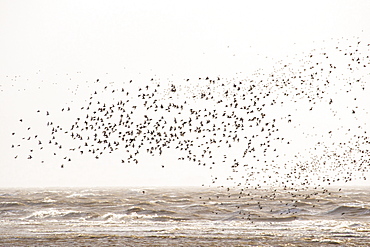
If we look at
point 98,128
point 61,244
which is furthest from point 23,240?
point 98,128

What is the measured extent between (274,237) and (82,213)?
98.2 ft

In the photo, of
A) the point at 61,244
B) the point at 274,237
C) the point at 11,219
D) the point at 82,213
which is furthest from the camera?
the point at 82,213

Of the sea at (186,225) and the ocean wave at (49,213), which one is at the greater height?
the ocean wave at (49,213)

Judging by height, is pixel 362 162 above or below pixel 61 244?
above

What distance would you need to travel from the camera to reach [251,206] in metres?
66.3

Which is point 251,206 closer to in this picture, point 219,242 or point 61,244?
point 219,242

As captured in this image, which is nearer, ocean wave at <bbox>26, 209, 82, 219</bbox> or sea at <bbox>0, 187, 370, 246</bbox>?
sea at <bbox>0, 187, 370, 246</bbox>

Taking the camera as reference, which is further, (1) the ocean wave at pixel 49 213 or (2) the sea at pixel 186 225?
(1) the ocean wave at pixel 49 213

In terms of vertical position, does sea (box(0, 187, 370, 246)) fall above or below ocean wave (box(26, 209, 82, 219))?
below

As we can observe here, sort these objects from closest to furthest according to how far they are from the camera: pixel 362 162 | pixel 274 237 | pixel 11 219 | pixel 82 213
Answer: pixel 274 237 → pixel 362 162 → pixel 11 219 → pixel 82 213

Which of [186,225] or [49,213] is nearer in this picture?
[186,225]

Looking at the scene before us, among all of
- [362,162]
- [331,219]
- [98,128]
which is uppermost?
[98,128]

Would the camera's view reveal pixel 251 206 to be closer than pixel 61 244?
No

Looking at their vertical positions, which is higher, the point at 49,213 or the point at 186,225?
the point at 49,213
